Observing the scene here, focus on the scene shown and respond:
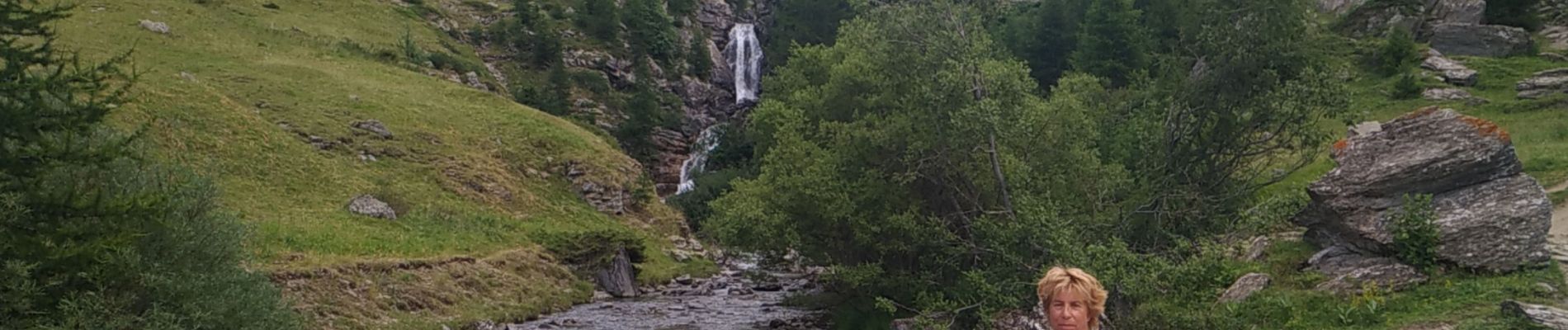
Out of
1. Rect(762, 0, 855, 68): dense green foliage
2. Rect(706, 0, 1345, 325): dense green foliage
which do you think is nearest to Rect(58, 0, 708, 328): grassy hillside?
Rect(706, 0, 1345, 325): dense green foliage

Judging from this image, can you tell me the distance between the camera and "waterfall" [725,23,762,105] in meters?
98.1

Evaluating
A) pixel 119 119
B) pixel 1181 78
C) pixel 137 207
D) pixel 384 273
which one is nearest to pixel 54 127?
pixel 137 207

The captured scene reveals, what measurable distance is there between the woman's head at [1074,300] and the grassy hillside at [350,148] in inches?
978

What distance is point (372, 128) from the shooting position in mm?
48844

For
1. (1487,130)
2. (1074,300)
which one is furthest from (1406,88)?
(1074,300)

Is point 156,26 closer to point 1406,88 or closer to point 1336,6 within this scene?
point 1406,88

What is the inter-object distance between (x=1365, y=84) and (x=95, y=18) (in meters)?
69.2

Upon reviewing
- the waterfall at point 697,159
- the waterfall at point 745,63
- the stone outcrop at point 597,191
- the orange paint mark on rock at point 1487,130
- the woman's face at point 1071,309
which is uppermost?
the woman's face at point 1071,309

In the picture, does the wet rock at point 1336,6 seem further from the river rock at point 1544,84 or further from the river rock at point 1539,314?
the river rock at point 1539,314

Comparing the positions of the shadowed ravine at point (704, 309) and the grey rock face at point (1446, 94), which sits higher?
the grey rock face at point (1446, 94)

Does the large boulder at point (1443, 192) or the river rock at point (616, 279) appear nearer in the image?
the large boulder at point (1443, 192)

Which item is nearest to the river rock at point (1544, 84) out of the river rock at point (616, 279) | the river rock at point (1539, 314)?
the river rock at point (1539, 314)

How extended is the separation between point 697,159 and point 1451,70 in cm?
5411

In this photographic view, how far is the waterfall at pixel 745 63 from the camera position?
9806cm
